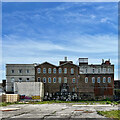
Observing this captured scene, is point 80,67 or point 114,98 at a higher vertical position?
point 80,67

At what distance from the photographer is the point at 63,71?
46906 millimetres

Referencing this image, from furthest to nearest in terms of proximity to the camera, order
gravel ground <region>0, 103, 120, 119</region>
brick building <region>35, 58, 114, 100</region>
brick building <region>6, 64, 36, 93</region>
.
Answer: brick building <region>6, 64, 36, 93</region>, brick building <region>35, 58, 114, 100</region>, gravel ground <region>0, 103, 120, 119</region>

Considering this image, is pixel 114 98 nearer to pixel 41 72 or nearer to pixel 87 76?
pixel 87 76

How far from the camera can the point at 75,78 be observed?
153 feet

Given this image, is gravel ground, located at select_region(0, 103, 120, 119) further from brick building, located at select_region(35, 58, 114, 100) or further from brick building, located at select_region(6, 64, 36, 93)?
brick building, located at select_region(6, 64, 36, 93)

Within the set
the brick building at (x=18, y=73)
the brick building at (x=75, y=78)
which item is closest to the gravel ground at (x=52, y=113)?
the brick building at (x=75, y=78)

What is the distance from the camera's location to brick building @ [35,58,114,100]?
46.4 meters

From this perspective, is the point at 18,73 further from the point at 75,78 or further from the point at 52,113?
the point at 52,113

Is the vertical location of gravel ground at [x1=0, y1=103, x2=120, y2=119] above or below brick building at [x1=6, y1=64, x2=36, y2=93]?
below

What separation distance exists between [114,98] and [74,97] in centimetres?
793

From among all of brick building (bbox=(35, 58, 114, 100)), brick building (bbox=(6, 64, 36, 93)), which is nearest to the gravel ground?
brick building (bbox=(35, 58, 114, 100))

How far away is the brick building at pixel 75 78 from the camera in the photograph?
46.4 meters

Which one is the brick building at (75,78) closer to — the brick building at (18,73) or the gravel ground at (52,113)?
the brick building at (18,73)

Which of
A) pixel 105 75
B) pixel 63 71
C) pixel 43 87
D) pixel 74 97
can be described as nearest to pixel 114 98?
pixel 105 75
